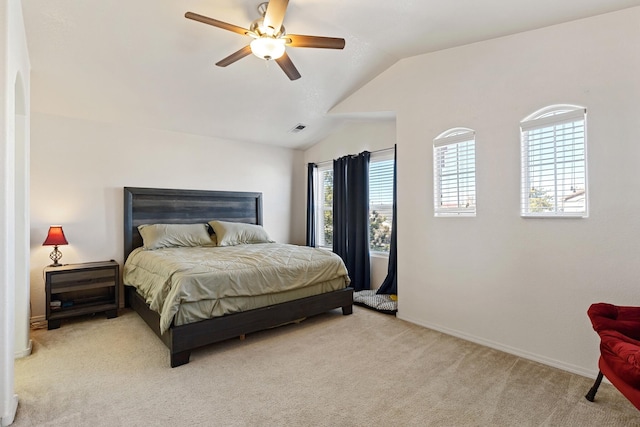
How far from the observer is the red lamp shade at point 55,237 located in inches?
132

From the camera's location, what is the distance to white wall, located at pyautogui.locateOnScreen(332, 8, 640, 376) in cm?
225

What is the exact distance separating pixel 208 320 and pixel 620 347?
270cm

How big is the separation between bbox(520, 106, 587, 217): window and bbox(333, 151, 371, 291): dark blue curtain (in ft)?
7.12

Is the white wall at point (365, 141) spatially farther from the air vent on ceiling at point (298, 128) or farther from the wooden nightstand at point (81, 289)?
the wooden nightstand at point (81, 289)

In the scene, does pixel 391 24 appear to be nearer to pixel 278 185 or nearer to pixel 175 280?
pixel 175 280

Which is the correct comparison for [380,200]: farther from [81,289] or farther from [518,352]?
[81,289]

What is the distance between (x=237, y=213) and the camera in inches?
199

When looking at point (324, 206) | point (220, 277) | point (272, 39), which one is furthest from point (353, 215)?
point (272, 39)

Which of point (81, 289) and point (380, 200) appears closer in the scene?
point (81, 289)

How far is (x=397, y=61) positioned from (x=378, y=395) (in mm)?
3231

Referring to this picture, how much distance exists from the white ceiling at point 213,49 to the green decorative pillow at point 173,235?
1.37 m

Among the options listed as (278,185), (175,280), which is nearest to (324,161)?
(278,185)

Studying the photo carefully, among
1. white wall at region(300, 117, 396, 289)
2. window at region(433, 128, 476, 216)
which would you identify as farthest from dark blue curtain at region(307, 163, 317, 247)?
window at region(433, 128, 476, 216)

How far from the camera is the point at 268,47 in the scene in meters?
2.36
